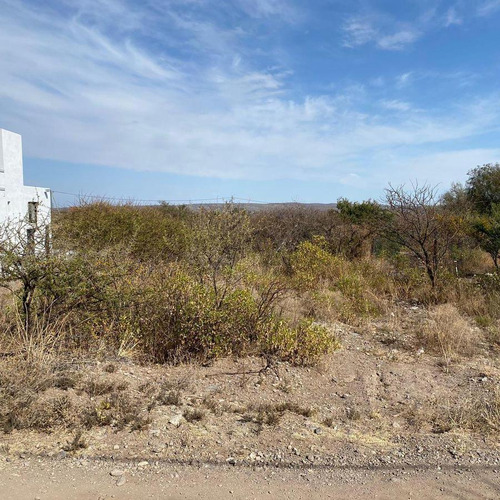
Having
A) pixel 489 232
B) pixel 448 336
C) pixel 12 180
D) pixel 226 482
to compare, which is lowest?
pixel 226 482

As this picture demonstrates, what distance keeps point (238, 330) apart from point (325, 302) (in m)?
2.85

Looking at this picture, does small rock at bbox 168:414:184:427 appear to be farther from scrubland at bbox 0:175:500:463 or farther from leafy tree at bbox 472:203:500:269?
leafy tree at bbox 472:203:500:269

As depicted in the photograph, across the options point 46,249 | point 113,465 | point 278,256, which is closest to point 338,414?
point 113,465

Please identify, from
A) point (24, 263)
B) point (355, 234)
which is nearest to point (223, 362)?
point (24, 263)

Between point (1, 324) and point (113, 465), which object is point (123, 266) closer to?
point (1, 324)

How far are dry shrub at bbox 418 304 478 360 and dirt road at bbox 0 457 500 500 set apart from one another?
294 centimetres

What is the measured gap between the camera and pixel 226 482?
319 centimetres

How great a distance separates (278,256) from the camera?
41.5 ft

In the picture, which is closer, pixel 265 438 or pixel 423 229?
pixel 265 438

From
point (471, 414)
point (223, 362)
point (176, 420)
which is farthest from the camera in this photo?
point (223, 362)

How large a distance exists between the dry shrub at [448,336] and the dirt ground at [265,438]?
748 mm

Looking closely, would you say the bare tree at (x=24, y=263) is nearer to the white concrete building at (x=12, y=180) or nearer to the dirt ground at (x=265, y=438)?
the dirt ground at (x=265, y=438)

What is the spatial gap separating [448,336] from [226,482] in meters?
4.51

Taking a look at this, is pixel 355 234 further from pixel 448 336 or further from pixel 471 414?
pixel 471 414
